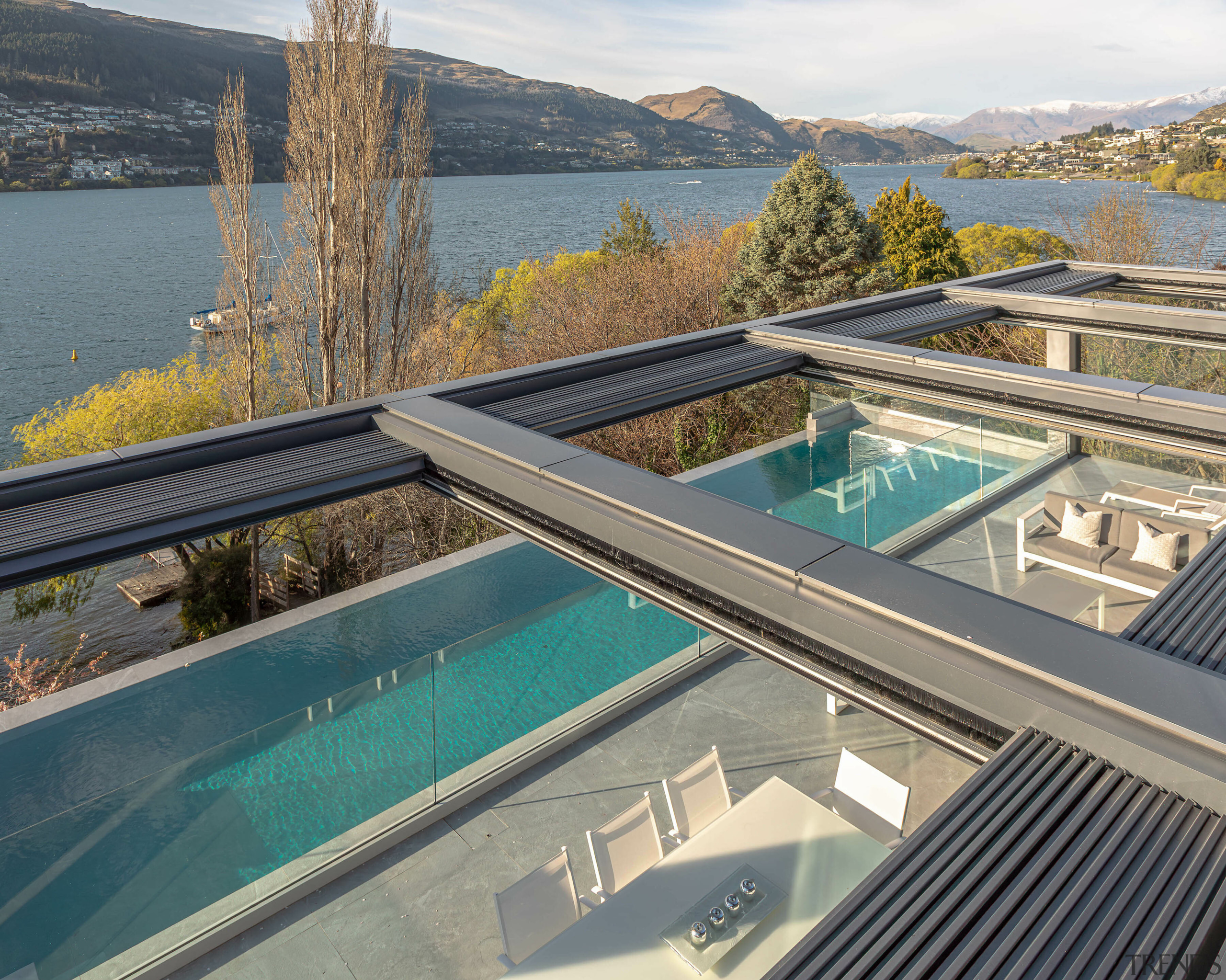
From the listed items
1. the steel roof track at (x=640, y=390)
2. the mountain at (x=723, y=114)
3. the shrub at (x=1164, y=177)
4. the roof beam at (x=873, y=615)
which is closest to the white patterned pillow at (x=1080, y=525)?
the steel roof track at (x=640, y=390)

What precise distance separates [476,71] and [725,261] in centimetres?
10802

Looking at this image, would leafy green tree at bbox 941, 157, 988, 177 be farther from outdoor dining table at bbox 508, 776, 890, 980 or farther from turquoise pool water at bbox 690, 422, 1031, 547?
outdoor dining table at bbox 508, 776, 890, 980

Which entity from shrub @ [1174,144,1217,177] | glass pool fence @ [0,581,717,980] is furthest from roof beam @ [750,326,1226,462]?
shrub @ [1174,144,1217,177]

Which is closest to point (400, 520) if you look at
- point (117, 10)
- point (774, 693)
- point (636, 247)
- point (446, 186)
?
point (774, 693)

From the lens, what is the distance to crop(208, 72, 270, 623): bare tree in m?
12.2

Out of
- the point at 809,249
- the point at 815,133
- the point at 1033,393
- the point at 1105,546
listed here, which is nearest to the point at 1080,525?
the point at 1105,546

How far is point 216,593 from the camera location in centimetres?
1244

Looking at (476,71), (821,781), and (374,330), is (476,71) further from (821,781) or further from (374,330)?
(821,781)

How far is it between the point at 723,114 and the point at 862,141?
2324 cm

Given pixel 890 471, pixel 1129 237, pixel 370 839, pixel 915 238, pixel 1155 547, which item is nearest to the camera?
pixel 370 839

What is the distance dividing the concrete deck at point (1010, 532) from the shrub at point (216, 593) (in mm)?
10490

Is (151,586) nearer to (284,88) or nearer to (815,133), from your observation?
(284,88)

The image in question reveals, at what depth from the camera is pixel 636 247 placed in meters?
25.8

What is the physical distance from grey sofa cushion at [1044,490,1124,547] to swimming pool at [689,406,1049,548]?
0.84 ft
